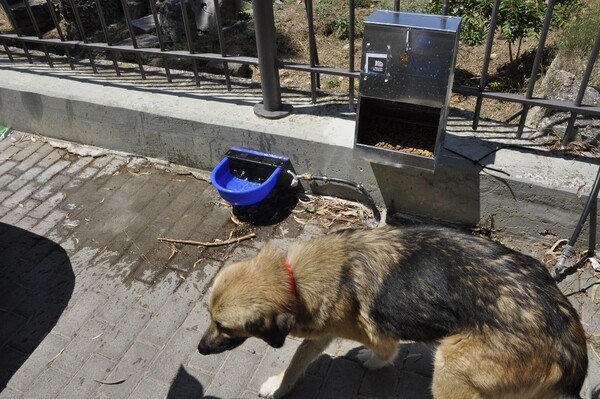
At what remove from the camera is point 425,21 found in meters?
3.35

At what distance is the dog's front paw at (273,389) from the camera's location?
3.12m

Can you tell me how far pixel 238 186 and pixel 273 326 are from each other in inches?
86.6

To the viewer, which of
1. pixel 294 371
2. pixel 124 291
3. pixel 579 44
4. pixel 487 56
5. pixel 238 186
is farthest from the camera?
pixel 579 44

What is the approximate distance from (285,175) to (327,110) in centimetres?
74

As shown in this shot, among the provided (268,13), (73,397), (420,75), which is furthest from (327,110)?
(73,397)

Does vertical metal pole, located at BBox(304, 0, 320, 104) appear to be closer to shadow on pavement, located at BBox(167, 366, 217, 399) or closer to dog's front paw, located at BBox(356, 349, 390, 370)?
dog's front paw, located at BBox(356, 349, 390, 370)

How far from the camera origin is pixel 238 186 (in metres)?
4.61

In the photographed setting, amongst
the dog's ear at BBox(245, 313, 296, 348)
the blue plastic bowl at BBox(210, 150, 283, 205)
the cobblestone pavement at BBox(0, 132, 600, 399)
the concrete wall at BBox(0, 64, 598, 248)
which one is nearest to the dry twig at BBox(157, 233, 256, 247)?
the cobblestone pavement at BBox(0, 132, 600, 399)

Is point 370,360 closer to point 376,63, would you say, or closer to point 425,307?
point 425,307

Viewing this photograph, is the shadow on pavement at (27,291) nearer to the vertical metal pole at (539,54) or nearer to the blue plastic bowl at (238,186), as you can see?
the blue plastic bowl at (238,186)

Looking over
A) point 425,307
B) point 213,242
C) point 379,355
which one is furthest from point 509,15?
point 379,355

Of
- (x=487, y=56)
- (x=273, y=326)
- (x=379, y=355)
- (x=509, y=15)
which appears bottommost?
(x=379, y=355)

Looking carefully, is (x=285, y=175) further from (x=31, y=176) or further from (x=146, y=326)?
(x=31, y=176)

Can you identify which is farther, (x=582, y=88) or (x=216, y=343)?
(x=582, y=88)
